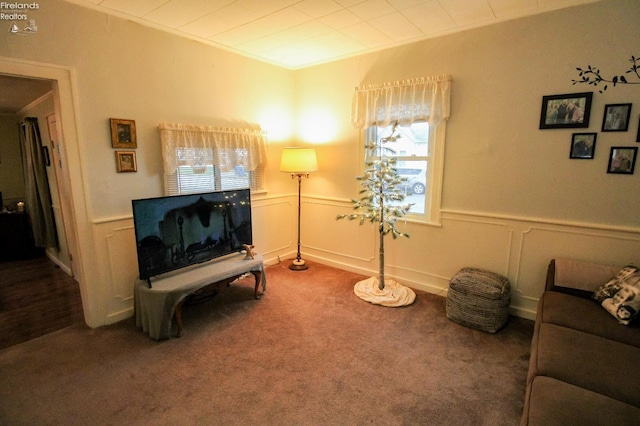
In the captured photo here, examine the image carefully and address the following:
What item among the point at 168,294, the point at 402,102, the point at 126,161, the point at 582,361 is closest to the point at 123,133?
the point at 126,161

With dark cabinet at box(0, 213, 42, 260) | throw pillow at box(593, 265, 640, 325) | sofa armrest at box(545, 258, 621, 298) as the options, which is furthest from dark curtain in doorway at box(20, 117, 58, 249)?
throw pillow at box(593, 265, 640, 325)

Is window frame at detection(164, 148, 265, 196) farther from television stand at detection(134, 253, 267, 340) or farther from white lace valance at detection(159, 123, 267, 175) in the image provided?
television stand at detection(134, 253, 267, 340)

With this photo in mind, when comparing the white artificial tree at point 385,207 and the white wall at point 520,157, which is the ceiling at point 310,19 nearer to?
the white wall at point 520,157

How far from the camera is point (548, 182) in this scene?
8.82ft

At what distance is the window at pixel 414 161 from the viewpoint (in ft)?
11.0

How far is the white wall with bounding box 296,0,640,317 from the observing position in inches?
95.0

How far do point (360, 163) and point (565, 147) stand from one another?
1.97 m

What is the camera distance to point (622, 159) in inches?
93.7

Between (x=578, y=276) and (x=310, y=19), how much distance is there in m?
3.02

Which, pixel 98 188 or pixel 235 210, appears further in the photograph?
pixel 235 210

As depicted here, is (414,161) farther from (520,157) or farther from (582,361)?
(582,361)

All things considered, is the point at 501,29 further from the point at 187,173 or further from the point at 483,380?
the point at 187,173

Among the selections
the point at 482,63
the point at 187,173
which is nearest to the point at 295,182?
the point at 187,173

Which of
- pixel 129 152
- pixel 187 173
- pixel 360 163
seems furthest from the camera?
pixel 360 163
